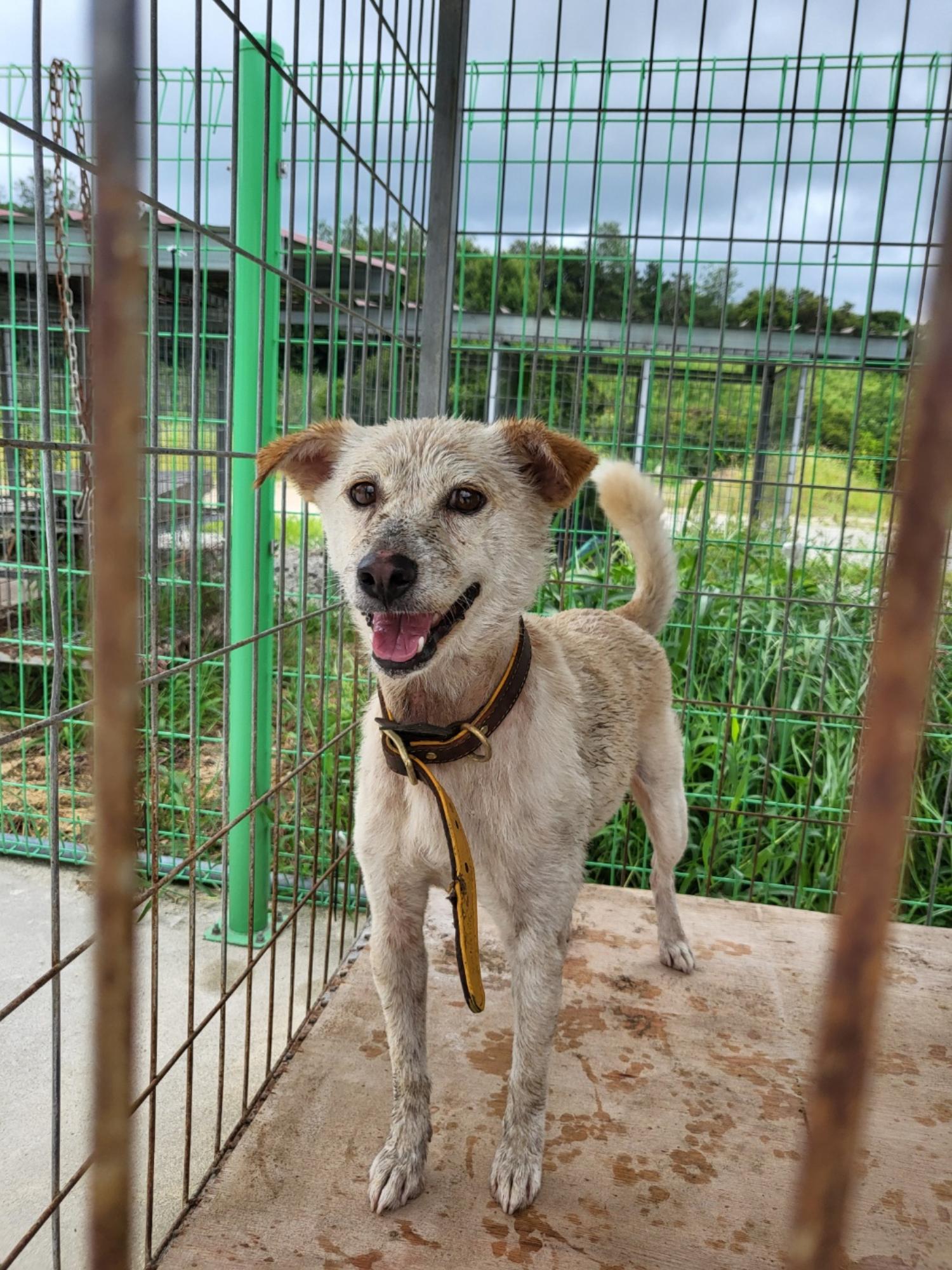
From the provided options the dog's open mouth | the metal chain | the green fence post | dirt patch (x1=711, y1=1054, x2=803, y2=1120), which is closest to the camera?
the metal chain

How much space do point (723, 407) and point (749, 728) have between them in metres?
2.34

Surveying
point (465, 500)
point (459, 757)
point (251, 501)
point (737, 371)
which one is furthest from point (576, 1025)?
point (737, 371)

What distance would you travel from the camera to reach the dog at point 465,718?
6.10 ft

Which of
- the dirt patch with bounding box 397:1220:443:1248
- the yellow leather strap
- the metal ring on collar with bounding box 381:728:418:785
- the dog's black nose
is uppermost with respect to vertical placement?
the dog's black nose

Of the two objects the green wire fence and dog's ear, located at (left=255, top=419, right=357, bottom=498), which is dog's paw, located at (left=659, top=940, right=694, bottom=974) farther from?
dog's ear, located at (left=255, top=419, right=357, bottom=498)

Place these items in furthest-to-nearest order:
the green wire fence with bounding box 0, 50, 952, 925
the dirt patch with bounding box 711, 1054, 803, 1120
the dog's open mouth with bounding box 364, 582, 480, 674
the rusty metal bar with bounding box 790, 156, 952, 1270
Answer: the green wire fence with bounding box 0, 50, 952, 925 < the dirt patch with bounding box 711, 1054, 803, 1120 < the dog's open mouth with bounding box 364, 582, 480, 674 < the rusty metal bar with bounding box 790, 156, 952, 1270

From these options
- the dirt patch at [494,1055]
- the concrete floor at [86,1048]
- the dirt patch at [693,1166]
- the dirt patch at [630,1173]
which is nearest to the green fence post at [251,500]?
the concrete floor at [86,1048]

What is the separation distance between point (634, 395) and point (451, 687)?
4.12 metres

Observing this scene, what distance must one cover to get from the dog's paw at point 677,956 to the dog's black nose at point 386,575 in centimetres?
183

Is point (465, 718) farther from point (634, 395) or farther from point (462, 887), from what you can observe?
point (634, 395)

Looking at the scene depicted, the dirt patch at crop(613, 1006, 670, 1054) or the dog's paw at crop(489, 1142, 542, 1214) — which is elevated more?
the dog's paw at crop(489, 1142, 542, 1214)

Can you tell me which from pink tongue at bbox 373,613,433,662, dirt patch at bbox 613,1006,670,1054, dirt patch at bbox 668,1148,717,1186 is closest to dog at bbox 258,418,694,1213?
pink tongue at bbox 373,613,433,662

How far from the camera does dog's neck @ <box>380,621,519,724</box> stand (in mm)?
1925

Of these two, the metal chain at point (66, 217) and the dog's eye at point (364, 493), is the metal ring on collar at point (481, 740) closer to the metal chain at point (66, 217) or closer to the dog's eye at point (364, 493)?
the dog's eye at point (364, 493)
